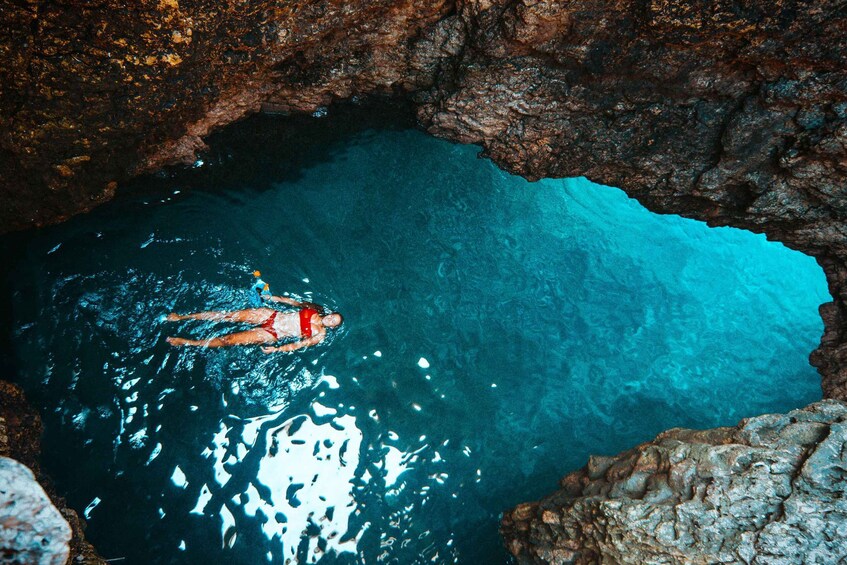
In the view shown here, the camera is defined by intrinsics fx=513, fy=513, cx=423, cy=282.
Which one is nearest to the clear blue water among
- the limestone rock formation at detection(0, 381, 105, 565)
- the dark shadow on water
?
the dark shadow on water

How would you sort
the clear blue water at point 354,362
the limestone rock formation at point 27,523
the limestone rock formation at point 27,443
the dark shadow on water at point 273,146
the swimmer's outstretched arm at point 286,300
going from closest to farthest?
the limestone rock formation at point 27,523 → the limestone rock formation at point 27,443 → the clear blue water at point 354,362 → the swimmer's outstretched arm at point 286,300 → the dark shadow on water at point 273,146

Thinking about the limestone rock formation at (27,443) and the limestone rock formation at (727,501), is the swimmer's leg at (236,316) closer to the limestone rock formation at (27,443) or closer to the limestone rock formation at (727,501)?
the limestone rock formation at (27,443)

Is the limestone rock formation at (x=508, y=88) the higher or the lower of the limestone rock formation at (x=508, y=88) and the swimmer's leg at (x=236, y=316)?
the higher

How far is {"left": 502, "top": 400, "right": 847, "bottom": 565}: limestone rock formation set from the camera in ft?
10.5

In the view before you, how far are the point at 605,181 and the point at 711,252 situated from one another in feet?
17.6

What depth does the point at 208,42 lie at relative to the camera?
4023 millimetres

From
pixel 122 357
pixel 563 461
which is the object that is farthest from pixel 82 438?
pixel 563 461

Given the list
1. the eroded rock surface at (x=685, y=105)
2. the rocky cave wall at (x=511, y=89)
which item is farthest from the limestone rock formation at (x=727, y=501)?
the eroded rock surface at (x=685, y=105)

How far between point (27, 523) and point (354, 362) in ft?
11.0

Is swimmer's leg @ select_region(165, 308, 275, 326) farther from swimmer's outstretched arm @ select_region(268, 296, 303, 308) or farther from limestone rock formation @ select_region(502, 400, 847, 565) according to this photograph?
limestone rock formation @ select_region(502, 400, 847, 565)

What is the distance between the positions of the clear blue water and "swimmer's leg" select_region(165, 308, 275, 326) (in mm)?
95

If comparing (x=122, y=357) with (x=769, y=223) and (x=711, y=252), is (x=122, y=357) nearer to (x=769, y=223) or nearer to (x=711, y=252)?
(x=769, y=223)

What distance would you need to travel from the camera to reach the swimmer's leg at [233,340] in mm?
4906

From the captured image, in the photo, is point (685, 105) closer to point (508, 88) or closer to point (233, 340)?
point (508, 88)
